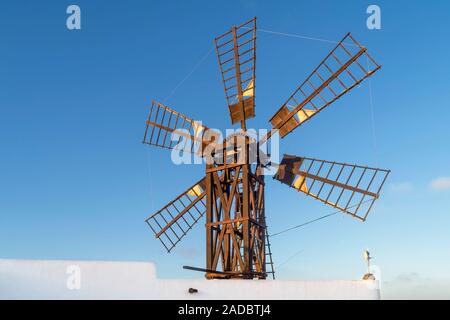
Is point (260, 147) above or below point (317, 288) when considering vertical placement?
above

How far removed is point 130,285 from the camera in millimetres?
9297

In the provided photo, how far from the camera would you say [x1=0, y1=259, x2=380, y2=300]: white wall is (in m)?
8.70

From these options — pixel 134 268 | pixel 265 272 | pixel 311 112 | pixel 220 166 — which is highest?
pixel 311 112

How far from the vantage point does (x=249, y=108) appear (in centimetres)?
1362

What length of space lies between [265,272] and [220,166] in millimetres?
3548

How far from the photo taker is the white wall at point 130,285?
28.6 feet

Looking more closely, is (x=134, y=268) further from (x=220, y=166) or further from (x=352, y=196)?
(x=352, y=196)

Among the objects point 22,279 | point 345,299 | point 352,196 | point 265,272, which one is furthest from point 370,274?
point 22,279
